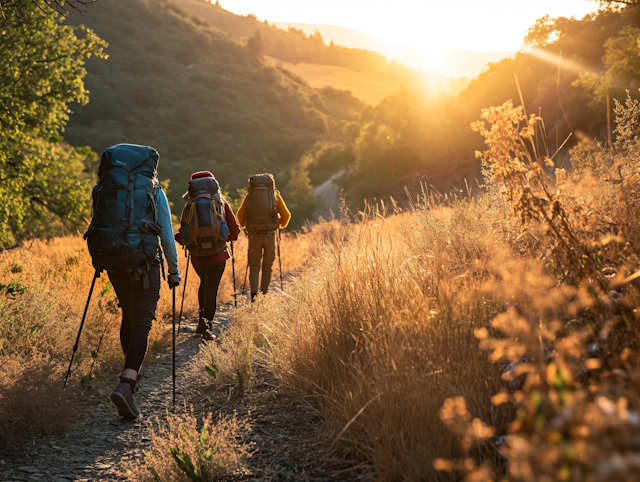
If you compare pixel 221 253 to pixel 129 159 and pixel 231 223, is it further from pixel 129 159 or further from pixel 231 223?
pixel 129 159

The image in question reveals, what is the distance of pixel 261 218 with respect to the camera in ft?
21.9

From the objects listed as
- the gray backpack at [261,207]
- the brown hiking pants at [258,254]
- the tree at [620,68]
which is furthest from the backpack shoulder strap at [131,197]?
the tree at [620,68]

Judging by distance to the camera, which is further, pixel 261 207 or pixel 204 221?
pixel 261 207

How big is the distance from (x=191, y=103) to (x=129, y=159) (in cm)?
7088

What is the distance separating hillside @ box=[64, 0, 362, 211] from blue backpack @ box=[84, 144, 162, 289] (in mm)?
45554

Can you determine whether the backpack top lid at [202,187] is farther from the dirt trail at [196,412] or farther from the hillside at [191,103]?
the hillside at [191,103]

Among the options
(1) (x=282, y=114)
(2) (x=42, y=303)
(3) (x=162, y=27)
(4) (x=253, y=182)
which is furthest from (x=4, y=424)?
(3) (x=162, y=27)

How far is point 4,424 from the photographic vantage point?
297 centimetres

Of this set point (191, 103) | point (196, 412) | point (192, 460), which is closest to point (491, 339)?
point (192, 460)

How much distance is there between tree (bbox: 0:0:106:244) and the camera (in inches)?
279

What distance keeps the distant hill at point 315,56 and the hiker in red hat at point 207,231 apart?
144398 millimetres

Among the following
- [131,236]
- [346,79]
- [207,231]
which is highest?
[346,79]

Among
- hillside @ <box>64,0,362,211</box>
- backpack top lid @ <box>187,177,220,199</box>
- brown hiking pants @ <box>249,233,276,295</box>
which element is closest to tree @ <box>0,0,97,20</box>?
backpack top lid @ <box>187,177,220,199</box>

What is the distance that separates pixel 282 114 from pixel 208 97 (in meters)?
12.9
